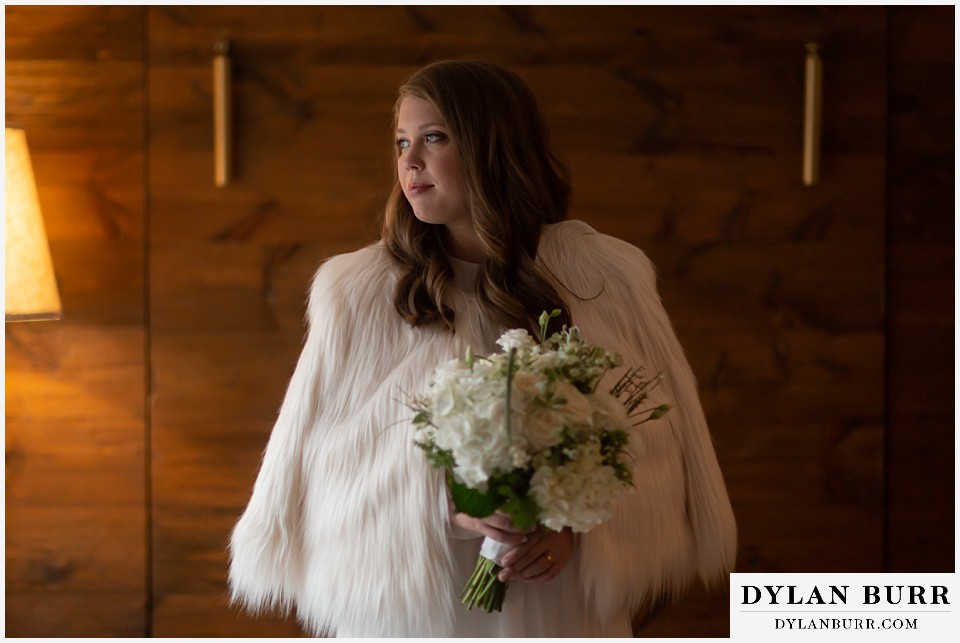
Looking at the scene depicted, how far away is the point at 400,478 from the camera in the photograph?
1582 mm

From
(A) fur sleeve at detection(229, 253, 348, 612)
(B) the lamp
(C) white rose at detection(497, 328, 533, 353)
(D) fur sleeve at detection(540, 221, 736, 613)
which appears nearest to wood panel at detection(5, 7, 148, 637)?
(B) the lamp

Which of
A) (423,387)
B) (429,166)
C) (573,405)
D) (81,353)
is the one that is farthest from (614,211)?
(81,353)

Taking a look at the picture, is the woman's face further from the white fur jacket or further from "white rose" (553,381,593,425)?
"white rose" (553,381,593,425)

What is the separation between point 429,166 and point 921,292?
179 cm

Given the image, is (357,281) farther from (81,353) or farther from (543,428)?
(81,353)

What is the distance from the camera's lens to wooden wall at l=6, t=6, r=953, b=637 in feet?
8.43

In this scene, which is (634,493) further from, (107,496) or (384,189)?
(107,496)

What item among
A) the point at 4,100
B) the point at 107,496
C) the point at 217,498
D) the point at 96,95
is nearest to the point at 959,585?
the point at 217,498

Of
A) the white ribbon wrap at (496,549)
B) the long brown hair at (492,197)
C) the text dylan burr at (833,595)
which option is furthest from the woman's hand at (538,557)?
the text dylan burr at (833,595)

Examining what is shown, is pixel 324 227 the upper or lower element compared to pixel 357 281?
upper

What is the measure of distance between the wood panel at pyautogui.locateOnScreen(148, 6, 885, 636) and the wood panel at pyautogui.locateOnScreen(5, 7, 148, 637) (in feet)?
0.26

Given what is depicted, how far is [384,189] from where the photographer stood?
8.51 ft

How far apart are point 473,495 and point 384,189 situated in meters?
1.45

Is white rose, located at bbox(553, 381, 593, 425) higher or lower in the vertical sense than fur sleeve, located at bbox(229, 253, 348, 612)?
higher
